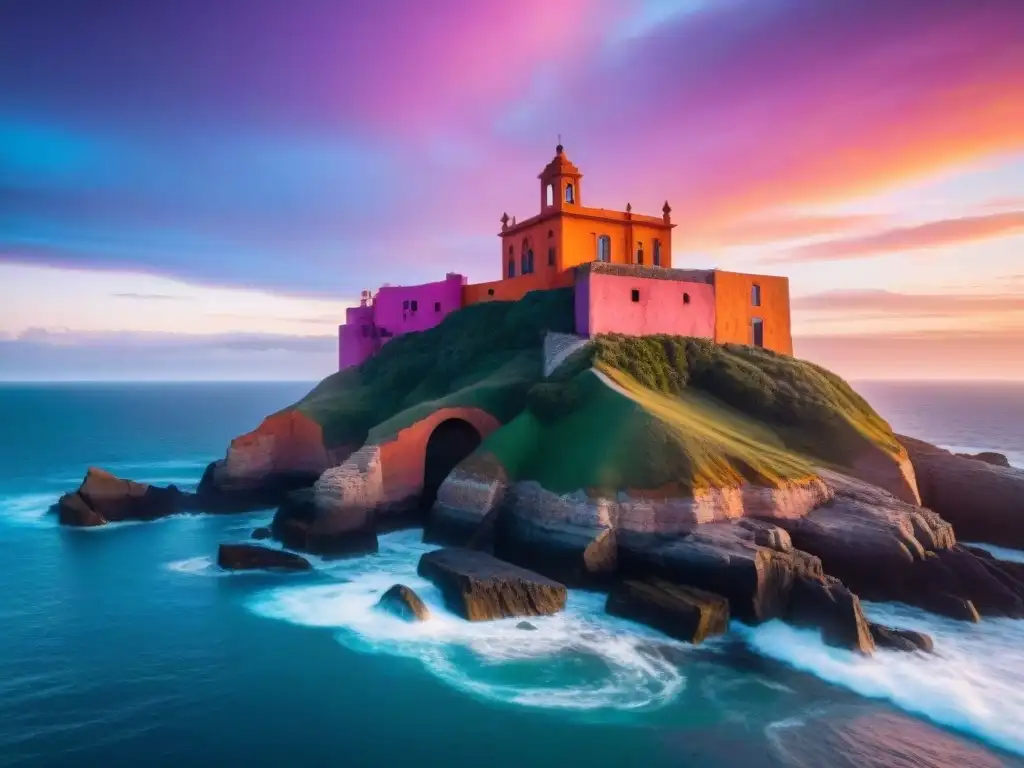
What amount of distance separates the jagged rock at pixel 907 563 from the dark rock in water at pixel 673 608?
5.99m

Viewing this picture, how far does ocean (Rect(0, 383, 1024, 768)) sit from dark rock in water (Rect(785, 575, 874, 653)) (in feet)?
1.89

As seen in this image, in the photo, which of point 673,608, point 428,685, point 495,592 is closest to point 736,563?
point 673,608

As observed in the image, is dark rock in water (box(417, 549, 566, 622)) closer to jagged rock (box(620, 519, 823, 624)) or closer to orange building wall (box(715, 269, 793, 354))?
jagged rock (box(620, 519, 823, 624))

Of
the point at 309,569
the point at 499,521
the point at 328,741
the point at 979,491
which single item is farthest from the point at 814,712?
the point at 979,491

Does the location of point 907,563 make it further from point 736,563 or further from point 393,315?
point 393,315

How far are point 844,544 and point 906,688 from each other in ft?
24.8

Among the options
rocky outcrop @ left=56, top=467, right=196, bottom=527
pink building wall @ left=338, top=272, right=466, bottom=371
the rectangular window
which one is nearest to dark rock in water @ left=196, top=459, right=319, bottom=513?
rocky outcrop @ left=56, top=467, right=196, bottom=527

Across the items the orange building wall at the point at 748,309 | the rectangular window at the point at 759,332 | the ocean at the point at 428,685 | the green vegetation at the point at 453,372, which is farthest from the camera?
the rectangular window at the point at 759,332

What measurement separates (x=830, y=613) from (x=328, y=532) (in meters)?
20.3

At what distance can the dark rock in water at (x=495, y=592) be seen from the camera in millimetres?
21828

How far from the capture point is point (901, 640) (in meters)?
19.9

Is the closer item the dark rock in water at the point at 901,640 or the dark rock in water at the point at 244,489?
the dark rock in water at the point at 901,640

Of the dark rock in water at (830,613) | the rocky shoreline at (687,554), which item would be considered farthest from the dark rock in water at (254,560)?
the dark rock in water at (830,613)

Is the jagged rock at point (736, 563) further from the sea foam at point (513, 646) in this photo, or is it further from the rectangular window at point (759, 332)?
the rectangular window at point (759, 332)
